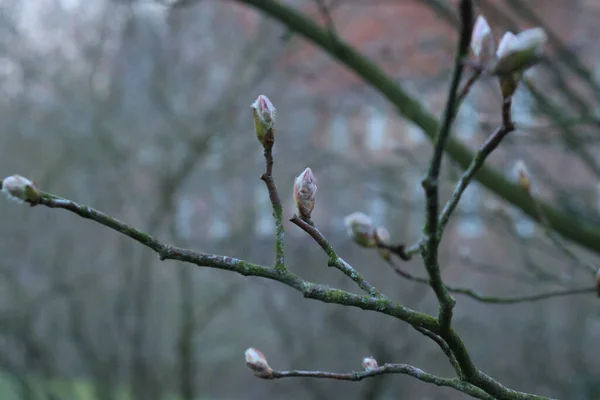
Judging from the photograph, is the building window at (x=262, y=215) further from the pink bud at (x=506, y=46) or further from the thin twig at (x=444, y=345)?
the pink bud at (x=506, y=46)

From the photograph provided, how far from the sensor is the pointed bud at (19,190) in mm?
696

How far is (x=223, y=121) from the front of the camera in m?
5.38

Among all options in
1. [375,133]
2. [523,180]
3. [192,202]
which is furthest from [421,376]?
[375,133]

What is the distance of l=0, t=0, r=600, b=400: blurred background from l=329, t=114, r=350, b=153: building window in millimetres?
883

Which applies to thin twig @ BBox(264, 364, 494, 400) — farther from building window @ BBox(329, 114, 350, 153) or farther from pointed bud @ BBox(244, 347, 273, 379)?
building window @ BBox(329, 114, 350, 153)

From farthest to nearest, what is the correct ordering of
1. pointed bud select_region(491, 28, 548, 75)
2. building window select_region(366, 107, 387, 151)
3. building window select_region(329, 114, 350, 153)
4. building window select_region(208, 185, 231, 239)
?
1. building window select_region(366, 107, 387, 151)
2. building window select_region(329, 114, 350, 153)
3. building window select_region(208, 185, 231, 239)
4. pointed bud select_region(491, 28, 548, 75)

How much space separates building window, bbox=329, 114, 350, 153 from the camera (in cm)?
802

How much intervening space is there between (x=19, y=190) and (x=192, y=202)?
21.7 feet

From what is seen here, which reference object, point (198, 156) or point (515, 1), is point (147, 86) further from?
point (515, 1)

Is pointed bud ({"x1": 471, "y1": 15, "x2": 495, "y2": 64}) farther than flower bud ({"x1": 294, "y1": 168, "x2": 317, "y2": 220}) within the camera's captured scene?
No

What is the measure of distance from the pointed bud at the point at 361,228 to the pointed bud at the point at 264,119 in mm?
446

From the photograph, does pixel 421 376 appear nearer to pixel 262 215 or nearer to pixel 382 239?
pixel 382 239

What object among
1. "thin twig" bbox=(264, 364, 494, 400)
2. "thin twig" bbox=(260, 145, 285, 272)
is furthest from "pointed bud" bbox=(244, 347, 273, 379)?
"thin twig" bbox=(260, 145, 285, 272)

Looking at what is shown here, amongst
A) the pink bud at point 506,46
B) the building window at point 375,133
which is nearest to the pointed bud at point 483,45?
the pink bud at point 506,46
